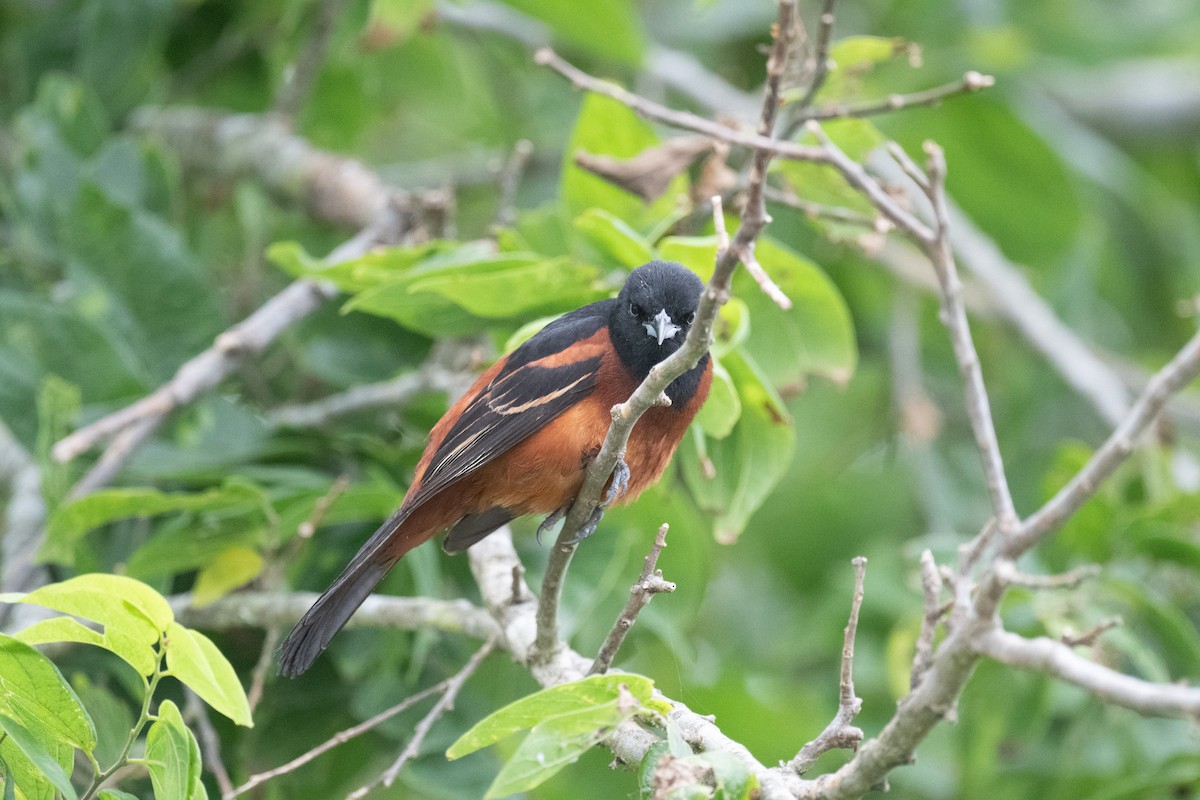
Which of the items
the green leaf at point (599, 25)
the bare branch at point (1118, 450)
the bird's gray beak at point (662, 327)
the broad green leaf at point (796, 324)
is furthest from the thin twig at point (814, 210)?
the bare branch at point (1118, 450)

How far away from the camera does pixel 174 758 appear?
7.47 feet

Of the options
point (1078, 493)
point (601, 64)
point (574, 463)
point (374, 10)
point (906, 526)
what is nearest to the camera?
point (1078, 493)

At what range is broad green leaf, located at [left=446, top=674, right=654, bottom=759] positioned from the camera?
2.19 meters

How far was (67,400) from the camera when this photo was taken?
12.5 ft

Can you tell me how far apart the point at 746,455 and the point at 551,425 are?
57 cm

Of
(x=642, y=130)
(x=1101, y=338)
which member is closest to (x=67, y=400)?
(x=642, y=130)

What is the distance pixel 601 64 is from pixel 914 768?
12.2 ft

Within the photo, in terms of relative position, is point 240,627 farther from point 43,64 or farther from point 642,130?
point 43,64

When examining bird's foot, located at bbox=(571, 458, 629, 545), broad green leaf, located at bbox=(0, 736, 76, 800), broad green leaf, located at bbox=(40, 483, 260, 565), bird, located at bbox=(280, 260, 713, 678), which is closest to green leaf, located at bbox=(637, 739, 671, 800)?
bird's foot, located at bbox=(571, 458, 629, 545)

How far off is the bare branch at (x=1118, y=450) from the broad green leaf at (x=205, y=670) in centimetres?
146

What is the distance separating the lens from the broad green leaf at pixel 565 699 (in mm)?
2188

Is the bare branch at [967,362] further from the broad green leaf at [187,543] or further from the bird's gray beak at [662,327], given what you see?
the broad green leaf at [187,543]

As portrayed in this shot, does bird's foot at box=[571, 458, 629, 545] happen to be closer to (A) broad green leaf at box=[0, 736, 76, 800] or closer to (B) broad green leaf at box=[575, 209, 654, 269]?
(B) broad green leaf at box=[575, 209, 654, 269]

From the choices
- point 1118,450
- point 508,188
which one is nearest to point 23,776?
point 1118,450
